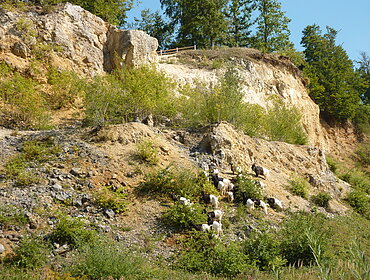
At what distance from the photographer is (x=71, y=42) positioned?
21859 mm

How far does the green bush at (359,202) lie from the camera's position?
1547cm

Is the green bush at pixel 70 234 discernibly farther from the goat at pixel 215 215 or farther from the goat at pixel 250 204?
the goat at pixel 250 204

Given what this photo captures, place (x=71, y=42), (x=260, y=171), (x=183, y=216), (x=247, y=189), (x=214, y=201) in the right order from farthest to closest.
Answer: (x=71, y=42) → (x=260, y=171) → (x=247, y=189) → (x=214, y=201) → (x=183, y=216)

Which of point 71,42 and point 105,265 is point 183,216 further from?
point 71,42

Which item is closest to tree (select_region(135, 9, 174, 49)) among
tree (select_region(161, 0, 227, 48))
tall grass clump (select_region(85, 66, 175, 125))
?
tree (select_region(161, 0, 227, 48))

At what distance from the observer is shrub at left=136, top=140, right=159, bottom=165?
1173 centimetres

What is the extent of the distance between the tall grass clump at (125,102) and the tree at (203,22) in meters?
21.0

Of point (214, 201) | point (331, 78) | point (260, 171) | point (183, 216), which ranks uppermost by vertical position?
point (331, 78)

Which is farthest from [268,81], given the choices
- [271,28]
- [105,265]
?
[105,265]

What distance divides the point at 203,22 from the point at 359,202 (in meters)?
25.3

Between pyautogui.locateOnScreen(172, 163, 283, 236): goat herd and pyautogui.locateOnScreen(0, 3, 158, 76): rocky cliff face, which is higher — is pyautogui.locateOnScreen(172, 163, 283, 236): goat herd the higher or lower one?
the lower one

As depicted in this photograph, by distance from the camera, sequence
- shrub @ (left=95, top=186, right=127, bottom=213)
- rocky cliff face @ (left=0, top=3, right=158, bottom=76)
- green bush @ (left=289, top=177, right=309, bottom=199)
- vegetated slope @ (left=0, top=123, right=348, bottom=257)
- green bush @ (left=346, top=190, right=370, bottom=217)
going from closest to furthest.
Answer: vegetated slope @ (left=0, top=123, right=348, bottom=257) → shrub @ (left=95, top=186, right=127, bottom=213) → green bush @ (left=289, top=177, right=309, bottom=199) → green bush @ (left=346, top=190, right=370, bottom=217) → rocky cliff face @ (left=0, top=3, right=158, bottom=76)

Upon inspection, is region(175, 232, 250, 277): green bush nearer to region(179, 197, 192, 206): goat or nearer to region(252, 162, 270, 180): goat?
region(179, 197, 192, 206): goat

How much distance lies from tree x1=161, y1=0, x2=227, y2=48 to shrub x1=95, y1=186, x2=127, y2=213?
2829 cm
